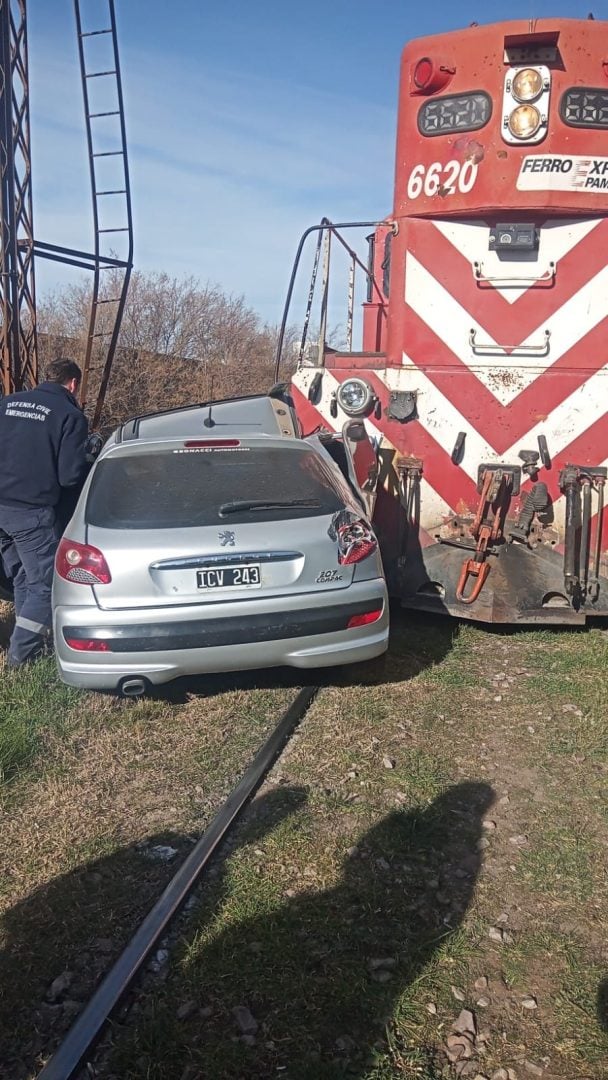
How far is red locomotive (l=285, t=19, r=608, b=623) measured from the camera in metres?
5.41

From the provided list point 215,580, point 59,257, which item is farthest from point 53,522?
point 59,257

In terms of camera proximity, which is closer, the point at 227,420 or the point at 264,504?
the point at 264,504

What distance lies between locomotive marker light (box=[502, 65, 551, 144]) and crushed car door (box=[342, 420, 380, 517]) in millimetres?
2133

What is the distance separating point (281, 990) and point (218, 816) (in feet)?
3.43

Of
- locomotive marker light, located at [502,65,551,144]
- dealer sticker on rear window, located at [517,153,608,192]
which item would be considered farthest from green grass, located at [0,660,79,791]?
locomotive marker light, located at [502,65,551,144]

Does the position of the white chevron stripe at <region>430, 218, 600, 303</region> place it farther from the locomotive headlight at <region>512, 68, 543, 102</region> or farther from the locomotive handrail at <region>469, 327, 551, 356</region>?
the locomotive headlight at <region>512, 68, 543, 102</region>

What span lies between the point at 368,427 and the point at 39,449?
2.30 metres

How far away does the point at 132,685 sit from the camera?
4.44 metres

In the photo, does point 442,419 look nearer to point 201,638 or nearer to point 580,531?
point 580,531

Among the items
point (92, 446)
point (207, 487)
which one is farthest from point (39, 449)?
point (207, 487)

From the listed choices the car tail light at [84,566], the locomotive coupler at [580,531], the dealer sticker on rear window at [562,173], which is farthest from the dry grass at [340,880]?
the dealer sticker on rear window at [562,173]

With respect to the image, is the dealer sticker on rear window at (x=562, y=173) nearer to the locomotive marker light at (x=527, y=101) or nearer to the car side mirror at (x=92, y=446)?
the locomotive marker light at (x=527, y=101)

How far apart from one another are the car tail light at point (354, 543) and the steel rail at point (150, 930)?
1061 millimetres

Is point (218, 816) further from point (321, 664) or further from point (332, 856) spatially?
point (321, 664)
